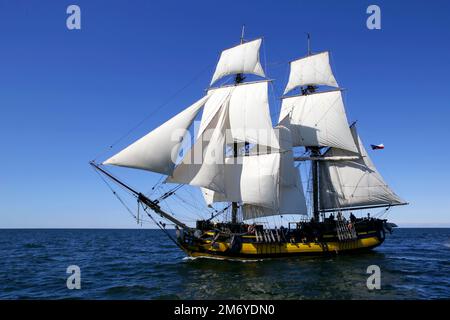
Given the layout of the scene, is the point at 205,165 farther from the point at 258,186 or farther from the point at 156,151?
the point at 258,186

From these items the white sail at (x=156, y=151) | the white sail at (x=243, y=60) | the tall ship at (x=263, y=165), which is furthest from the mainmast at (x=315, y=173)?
the white sail at (x=156, y=151)

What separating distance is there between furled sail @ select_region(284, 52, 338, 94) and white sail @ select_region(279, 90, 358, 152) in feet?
6.29

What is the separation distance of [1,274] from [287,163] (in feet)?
93.8

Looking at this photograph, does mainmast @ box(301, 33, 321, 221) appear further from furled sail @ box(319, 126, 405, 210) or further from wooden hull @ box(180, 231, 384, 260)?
wooden hull @ box(180, 231, 384, 260)

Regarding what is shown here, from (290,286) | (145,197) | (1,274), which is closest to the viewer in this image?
(290,286)

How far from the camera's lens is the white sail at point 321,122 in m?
47.4

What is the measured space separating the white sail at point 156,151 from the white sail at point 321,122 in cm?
2080

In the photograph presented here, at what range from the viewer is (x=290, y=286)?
22234 millimetres

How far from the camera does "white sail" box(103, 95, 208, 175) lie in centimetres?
2817

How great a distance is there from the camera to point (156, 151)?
28.8m

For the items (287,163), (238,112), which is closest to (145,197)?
(238,112)

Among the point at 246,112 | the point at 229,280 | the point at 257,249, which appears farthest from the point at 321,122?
the point at 229,280

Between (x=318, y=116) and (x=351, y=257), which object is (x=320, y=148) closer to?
(x=318, y=116)

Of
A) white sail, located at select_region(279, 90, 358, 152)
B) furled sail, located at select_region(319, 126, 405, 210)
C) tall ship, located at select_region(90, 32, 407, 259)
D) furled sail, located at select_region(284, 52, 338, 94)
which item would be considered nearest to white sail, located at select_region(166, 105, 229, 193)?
tall ship, located at select_region(90, 32, 407, 259)
